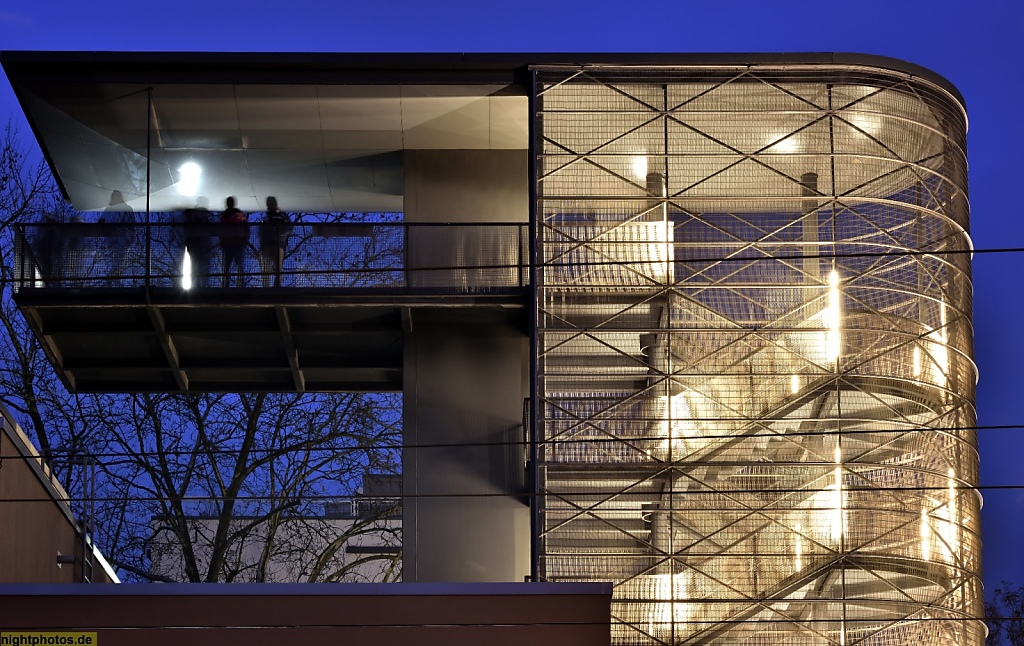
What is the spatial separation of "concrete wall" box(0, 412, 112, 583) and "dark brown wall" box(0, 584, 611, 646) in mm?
1943

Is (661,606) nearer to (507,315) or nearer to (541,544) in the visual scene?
(541,544)

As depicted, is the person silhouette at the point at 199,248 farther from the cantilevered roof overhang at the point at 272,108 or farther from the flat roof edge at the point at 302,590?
the flat roof edge at the point at 302,590

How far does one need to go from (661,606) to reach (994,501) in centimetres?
6395

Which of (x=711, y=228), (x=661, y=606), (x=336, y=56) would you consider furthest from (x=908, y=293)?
(x=336, y=56)

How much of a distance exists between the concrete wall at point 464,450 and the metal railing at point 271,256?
792 millimetres

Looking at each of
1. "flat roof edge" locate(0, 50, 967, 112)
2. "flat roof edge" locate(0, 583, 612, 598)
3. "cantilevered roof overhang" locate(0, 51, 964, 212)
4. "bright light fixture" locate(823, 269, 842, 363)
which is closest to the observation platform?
"cantilevered roof overhang" locate(0, 51, 964, 212)

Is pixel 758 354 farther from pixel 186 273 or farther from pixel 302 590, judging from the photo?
pixel 186 273

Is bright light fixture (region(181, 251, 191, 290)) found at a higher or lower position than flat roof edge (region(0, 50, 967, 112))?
lower

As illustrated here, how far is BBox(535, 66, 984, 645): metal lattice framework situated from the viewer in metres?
19.3

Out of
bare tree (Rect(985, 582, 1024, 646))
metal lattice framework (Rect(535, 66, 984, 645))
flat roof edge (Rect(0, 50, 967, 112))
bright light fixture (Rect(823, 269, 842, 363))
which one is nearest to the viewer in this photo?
metal lattice framework (Rect(535, 66, 984, 645))

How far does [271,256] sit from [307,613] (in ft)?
21.8

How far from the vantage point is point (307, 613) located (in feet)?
51.5

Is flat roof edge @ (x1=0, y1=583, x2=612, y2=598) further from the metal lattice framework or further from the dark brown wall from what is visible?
the metal lattice framework

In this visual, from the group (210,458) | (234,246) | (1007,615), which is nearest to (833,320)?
(234,246)
